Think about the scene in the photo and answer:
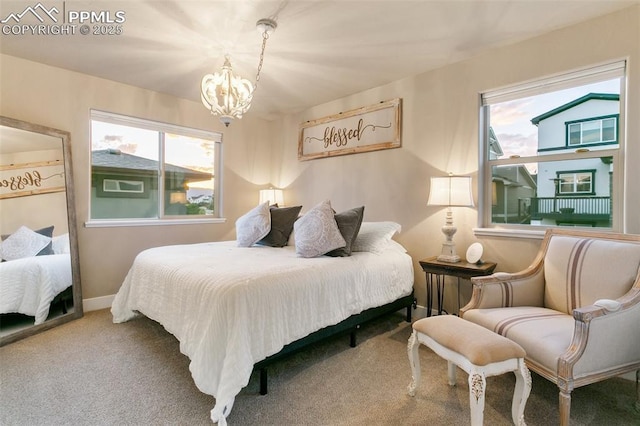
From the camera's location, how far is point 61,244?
9.59 feet

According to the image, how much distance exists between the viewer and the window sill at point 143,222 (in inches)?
129

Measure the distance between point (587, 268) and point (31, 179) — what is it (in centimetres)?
447

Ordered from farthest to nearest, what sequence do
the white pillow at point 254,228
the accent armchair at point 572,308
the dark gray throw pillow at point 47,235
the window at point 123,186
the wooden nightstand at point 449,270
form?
the window at point 123,186 < the white pillow at point 254,228 < the dark gray throw pillow at point 47,235 < the wooden nightstand at point 449,270 < the accent armchair at point 572,308

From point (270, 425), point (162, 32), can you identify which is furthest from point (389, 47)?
point (270, 425)

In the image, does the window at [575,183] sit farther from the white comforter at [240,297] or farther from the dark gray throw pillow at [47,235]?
the dark gray throw pillow at [47,235]

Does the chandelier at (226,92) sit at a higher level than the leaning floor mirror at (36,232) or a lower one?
higher

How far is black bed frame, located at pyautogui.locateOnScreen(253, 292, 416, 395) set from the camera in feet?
5.98

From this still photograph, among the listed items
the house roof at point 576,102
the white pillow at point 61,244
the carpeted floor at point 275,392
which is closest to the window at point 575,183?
the house roof at point 576,102

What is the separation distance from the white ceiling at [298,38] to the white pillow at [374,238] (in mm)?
1614

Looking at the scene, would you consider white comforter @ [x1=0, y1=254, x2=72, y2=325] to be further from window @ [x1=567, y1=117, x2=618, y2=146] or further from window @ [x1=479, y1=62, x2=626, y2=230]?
window @ [x1=567, y1=117, x2=618, y2=146]

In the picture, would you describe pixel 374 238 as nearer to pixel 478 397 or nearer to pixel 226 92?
pixel 478 397

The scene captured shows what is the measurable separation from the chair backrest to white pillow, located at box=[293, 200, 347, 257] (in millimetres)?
1507

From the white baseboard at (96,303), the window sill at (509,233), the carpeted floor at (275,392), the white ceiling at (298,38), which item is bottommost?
the carpeted floor at (275,392)

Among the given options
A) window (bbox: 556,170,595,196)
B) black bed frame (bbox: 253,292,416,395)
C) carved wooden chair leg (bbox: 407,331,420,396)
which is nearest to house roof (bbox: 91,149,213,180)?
black bed frame (bbox: 253,292,416,395)
